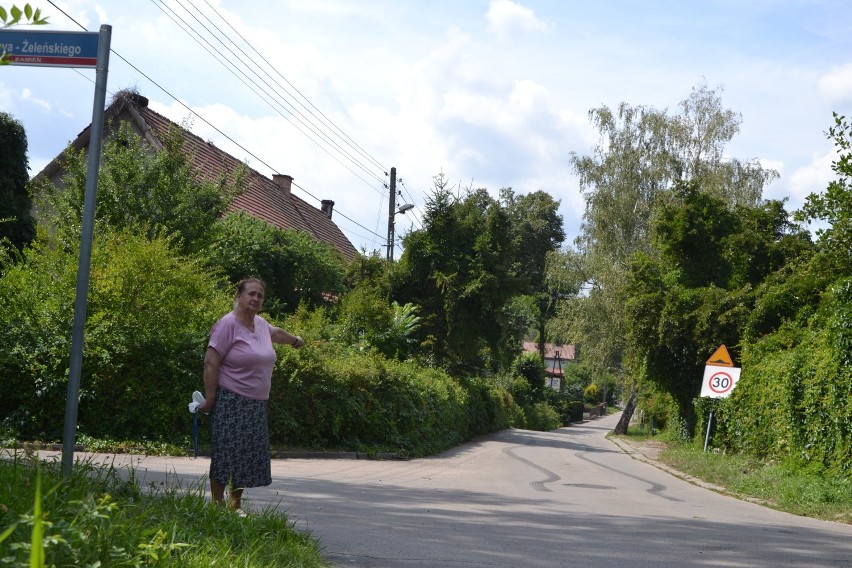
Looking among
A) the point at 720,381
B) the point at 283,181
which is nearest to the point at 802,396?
the point at 720,381

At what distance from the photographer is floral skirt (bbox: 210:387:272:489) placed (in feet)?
23.4

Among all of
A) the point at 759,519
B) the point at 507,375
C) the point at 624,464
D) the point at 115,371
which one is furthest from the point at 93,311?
the point at 507,375

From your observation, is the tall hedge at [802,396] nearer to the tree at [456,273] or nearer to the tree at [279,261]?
the tree at [456,273]

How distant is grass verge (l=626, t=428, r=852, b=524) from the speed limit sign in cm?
141

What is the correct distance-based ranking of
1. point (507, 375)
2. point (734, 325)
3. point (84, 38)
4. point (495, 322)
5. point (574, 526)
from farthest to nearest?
point (507, 375)
point (495, 322)
point (734, 325)
point (574, 526)
point (84, 38)

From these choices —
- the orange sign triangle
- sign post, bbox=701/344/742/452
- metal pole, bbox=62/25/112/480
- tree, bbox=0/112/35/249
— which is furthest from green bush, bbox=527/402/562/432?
metal pole, bbox=62/25/112/480

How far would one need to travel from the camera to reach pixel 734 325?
28438mm

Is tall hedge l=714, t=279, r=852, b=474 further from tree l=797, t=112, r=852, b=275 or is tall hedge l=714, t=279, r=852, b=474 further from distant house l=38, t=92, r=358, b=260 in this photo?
distant house l=38, t=92, r=358, b=260

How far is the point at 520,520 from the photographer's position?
1003 cm

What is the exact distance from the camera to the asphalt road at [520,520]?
7.65 metres

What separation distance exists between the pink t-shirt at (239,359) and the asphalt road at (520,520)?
3.66 ft

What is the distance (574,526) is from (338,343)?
16713mm

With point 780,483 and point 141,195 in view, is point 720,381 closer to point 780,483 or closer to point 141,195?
point 780,483

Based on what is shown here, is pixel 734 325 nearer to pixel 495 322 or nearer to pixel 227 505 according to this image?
pixel 495 322
